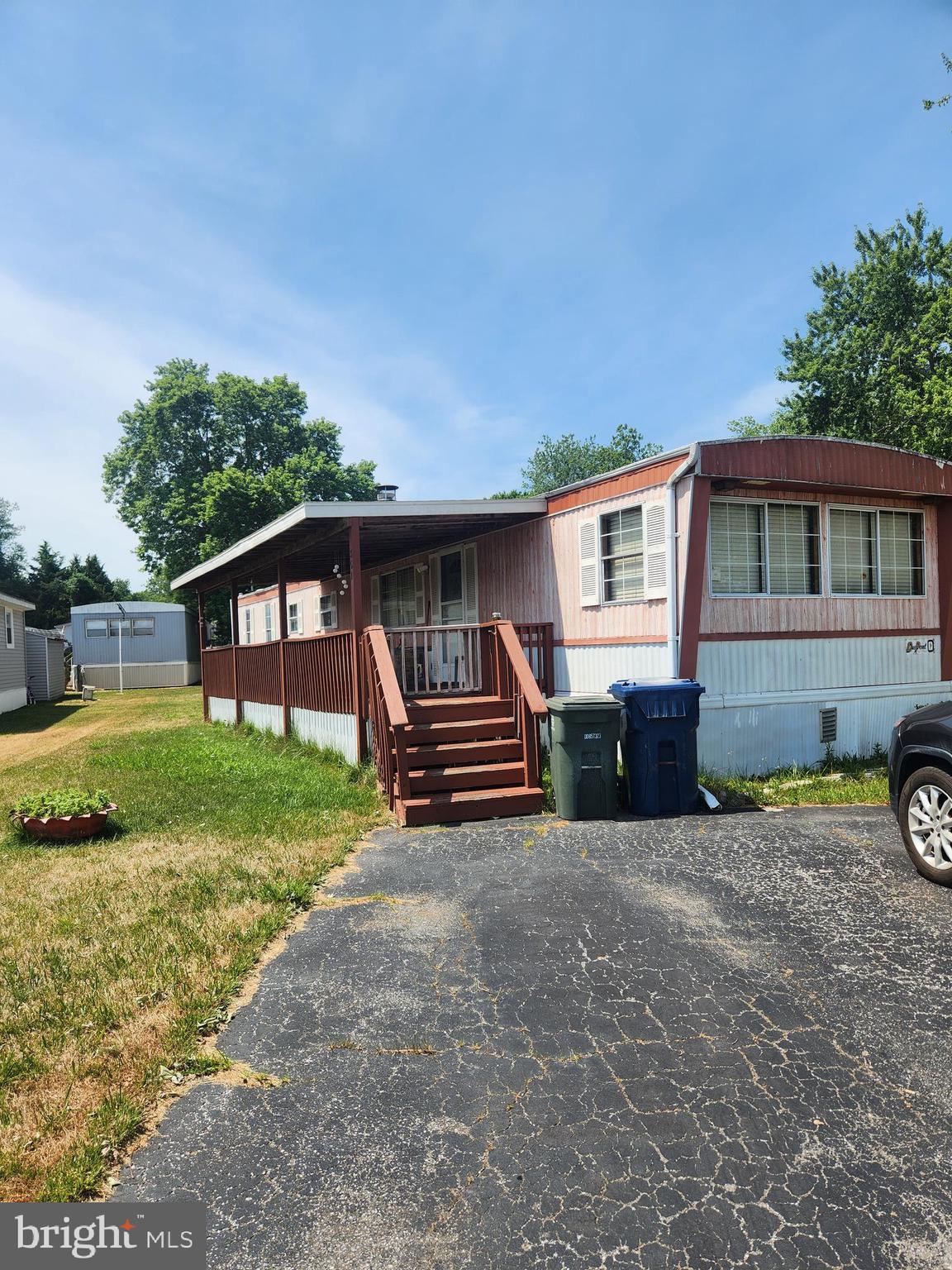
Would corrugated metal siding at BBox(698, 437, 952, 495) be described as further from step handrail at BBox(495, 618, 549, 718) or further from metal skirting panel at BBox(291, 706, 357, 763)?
metal skirting panel at BBox(291, 706, 357, 763)

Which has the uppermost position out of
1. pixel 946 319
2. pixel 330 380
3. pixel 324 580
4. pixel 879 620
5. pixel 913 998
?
pixel 946 319

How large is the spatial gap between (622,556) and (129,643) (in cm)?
3019

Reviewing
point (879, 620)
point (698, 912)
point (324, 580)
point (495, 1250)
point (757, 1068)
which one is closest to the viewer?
point (495, 1250)

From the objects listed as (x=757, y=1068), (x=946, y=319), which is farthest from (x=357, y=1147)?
(x=946, y=319)

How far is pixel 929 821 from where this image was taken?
511 cm

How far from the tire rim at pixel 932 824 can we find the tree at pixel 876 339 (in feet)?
77.9

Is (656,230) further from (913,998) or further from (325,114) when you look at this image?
(913,998)

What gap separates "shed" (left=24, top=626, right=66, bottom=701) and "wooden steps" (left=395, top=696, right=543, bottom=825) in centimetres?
2274

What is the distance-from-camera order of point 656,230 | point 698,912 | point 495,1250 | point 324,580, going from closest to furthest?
1. point 495,1250
2. point 698,912
3. point 324,580
4. point 656,230

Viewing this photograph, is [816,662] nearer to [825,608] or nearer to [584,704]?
[825,608]

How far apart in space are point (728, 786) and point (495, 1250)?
6.65m

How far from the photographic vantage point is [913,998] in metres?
3.63

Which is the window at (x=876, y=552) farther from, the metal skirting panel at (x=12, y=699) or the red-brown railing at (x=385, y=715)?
the metal skirting panel at (x=12, y=699)

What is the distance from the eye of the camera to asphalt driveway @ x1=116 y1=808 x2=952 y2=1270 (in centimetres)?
225
